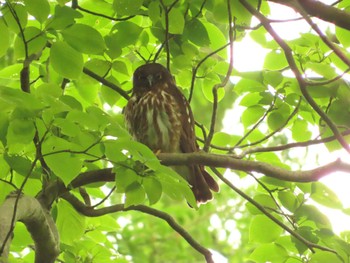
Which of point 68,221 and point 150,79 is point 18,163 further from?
point 150,79

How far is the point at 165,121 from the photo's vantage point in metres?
3.41

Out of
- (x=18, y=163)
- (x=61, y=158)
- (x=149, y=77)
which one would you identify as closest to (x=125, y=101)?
(x=149, y=77)

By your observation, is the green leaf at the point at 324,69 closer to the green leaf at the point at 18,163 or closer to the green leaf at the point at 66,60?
the green leaf at the point at 66,60

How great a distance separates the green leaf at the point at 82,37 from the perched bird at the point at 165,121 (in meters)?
1.15

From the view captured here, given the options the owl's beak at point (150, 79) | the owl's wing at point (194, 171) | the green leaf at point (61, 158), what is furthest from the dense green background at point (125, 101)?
the owl's beak at point (150, 79)

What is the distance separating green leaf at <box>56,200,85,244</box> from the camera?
8.42ft

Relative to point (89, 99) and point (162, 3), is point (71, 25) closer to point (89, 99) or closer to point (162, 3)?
point (162, 3)

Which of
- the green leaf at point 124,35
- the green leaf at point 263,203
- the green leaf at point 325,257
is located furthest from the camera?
the green leaf at point 263,203

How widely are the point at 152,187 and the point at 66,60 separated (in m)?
0.48

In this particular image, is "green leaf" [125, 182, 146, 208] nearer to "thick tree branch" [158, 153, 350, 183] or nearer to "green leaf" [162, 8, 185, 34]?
"thick tree branch" [158, 153, 350, 183]

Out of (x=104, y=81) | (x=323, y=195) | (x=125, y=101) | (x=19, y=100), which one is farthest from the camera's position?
(x=125, y=101)

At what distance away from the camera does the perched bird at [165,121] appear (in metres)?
3.32

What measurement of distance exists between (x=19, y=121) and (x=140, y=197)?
0.49 m

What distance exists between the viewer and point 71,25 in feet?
6.87
